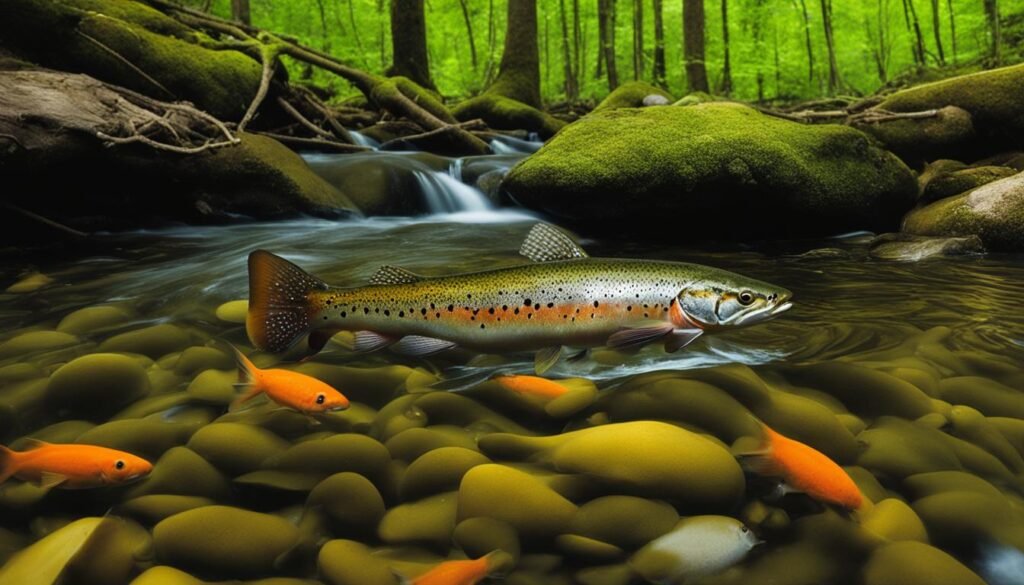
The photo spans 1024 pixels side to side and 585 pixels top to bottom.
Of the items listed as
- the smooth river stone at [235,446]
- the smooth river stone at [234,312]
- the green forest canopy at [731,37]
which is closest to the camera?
the smooth river stone at [235,446]

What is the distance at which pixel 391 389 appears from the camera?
297 cm

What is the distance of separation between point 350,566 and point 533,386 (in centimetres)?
127

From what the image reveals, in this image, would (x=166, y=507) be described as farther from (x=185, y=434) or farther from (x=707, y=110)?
(x=707, y=110)

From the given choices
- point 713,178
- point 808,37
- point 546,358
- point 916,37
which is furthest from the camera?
point 808,37

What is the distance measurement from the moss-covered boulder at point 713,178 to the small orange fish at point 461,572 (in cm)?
623

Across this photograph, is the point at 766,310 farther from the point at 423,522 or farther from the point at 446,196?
the point at 446,196

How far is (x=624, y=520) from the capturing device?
192 cm

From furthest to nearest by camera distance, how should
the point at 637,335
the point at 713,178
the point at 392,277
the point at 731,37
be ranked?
the point at 731,37 < the point at 713,178 < the point at 392,277 < the point at 637,335

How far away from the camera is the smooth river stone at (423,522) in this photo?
1.94 meters

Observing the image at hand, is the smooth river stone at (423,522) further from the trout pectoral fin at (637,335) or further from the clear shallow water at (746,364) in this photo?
the trout pectoral fin at (637,335)

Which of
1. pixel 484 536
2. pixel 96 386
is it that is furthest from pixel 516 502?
pixel 96 386

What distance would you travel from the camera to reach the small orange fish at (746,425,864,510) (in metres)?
2.01

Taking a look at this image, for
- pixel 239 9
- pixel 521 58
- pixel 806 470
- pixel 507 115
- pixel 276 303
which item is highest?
pixel 239 9

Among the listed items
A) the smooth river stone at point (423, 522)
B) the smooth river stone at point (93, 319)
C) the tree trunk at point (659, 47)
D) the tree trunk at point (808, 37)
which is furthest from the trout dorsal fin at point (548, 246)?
the tree trunk at point (808, 37)
